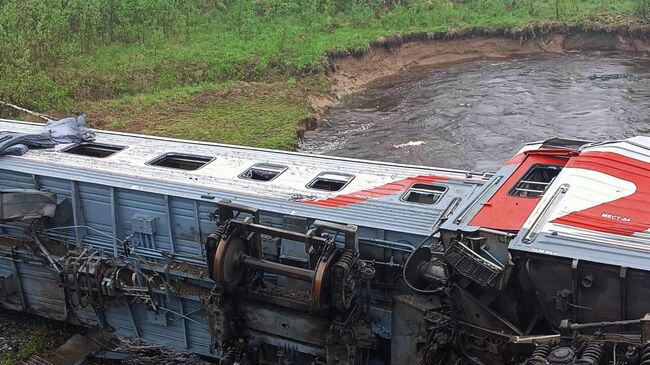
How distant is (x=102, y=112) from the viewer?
23.0 m

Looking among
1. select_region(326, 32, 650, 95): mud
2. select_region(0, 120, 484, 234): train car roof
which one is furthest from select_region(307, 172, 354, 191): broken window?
select_region(326, 32, 650, 95): mud

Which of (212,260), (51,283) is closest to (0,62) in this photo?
(51,283)

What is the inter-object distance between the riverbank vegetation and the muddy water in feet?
6.46

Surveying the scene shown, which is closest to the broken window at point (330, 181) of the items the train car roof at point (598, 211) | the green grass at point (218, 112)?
the train car roof at point (598, 211)

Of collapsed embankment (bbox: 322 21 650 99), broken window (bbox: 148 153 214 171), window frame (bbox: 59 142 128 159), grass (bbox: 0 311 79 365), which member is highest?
window frame (bbox: 59 142 128 159)

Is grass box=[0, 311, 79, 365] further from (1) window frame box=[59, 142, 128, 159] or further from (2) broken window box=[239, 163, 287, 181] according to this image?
(2) broken window box=[239, 163, 287, 181]

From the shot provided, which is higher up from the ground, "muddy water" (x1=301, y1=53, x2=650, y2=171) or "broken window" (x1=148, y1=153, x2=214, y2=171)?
"broken window" (x1=148, y1=153, x2=214, y2=171)

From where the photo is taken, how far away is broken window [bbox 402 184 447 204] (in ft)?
31.5

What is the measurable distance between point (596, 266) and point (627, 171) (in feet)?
6.41

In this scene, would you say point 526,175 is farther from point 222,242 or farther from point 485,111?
point 485,111

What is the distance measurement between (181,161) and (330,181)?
293 centimetres

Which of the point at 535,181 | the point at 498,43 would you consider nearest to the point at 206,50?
the point at 498,43

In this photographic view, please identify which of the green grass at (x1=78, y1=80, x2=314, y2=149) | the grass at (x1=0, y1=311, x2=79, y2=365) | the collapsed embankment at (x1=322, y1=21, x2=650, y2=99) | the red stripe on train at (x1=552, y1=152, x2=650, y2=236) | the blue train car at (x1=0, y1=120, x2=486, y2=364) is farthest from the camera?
the collapsed embankment at (x1=322, y1=21, x2=650, y2=99)

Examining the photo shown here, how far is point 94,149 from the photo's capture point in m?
12.7
